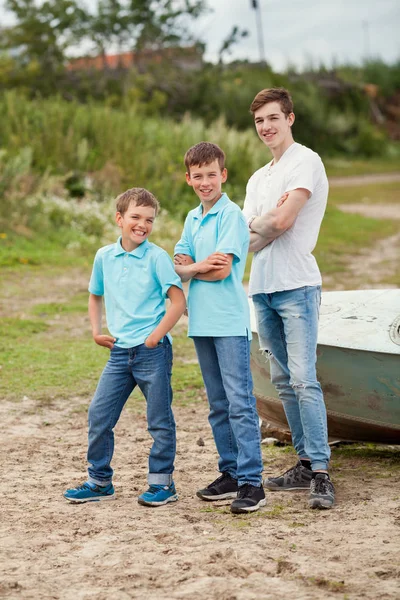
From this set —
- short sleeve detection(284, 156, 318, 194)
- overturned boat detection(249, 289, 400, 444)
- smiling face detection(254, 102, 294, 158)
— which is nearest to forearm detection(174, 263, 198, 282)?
short sleeve detection(284, 156, 318, 194)

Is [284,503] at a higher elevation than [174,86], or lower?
lower

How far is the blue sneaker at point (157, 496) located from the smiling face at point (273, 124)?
1.67 metres

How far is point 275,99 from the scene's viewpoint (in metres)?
4.20

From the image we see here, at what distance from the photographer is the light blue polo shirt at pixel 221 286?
13.2 feet

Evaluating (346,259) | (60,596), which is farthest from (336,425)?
(346,259)

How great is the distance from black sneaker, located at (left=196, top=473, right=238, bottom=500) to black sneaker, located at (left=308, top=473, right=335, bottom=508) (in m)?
0.37

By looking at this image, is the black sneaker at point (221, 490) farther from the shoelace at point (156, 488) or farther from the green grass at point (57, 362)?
the green grass at point (57, 362)

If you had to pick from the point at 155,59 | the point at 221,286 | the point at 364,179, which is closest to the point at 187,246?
the point at 221,286

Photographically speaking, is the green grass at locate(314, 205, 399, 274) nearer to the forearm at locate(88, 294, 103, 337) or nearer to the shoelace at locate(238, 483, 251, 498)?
the forearm at locate(88, 294, 103, 337)

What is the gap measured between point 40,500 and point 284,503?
1164 millimetres

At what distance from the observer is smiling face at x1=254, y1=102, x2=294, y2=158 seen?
4.20m

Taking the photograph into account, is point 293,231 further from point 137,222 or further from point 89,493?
point 89,493

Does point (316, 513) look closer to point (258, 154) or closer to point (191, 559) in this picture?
point (191, 559)

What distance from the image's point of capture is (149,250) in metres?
4.15
